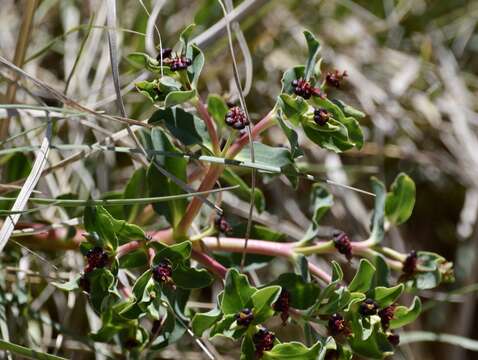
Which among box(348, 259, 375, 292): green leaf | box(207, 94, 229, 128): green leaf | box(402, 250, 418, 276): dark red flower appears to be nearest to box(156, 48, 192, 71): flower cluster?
box(207, 94, 229, 128): green leaf

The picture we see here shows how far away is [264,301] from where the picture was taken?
829 millimetres

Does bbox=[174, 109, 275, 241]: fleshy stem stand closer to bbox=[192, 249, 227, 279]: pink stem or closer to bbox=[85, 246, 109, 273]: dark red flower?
bbox=[192, 249, 227, 279]: pink stem

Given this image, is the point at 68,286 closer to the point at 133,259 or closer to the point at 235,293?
the point at 133,259

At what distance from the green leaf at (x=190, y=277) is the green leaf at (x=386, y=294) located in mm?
210

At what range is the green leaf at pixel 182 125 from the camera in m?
0.88

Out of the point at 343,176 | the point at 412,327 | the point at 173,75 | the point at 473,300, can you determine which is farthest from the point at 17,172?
the point at 473,300

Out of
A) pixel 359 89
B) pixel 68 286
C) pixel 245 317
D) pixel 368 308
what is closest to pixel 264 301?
pixel 245 317

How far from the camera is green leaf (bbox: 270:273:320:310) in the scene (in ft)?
3.03

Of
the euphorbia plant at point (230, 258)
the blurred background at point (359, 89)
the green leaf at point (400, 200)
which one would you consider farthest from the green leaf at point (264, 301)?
the blurred background at point (359, 89)

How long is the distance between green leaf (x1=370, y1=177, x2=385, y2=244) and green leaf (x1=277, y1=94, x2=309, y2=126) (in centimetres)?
23

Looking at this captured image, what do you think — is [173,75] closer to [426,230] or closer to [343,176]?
[343,176]

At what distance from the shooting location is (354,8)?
1.87 m

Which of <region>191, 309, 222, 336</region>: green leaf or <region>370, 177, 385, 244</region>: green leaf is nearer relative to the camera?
<region>191, 309, 222, 336</region>: green leaf

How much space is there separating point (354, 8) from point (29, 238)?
3.81 feet
